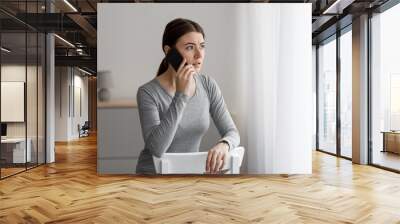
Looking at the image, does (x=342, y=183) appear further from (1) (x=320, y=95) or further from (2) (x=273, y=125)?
(1) (x=320, y=95)

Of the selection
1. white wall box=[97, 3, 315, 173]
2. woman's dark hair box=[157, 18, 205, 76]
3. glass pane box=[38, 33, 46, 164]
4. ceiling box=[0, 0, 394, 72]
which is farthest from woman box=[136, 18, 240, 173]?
glass pane box=[38, 33, 46, 164]

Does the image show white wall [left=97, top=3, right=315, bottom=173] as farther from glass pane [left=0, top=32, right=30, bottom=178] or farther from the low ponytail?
glass pane [left=0, top=32, right=30, bottom=178]

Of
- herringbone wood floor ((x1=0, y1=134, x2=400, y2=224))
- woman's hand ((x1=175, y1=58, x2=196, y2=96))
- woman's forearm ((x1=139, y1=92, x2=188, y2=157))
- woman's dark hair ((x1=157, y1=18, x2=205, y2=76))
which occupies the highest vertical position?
woman's dark hair ((x1=157, y1=18, x2=205, y2=76))

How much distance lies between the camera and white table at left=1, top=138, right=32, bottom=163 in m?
6.66

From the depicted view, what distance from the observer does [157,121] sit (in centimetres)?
628

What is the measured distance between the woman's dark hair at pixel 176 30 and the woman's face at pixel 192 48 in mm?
66

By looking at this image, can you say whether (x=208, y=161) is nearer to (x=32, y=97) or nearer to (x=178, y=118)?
(x=178, y=118)

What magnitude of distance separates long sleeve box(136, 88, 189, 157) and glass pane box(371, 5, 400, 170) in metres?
3.89

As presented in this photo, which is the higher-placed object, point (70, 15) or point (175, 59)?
point (70, 15)

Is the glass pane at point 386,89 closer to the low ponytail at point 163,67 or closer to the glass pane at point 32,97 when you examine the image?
the low ponytail at point 163,67

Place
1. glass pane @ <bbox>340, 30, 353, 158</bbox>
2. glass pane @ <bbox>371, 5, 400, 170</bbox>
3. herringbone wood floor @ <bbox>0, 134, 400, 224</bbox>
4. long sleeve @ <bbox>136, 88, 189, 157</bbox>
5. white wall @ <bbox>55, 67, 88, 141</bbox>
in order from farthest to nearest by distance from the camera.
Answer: white wall @ <bbox>55, 67, 88, 141</bbox>, glass pane @ <bbox>340, 30, 353, 158</bbox>, glass pane @ <bbox>371, 5, 400, 170</bbox>, long sleeve @ <bbox>136, 88, 189, 157</bbox>, herringbone wood floor @ <bbox>0, 134, 400, 224</bbox>

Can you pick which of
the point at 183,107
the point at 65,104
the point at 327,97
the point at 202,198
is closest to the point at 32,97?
the point at 183,107

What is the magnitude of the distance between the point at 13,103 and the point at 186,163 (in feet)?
10.3

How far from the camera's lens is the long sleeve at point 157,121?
6215mm
